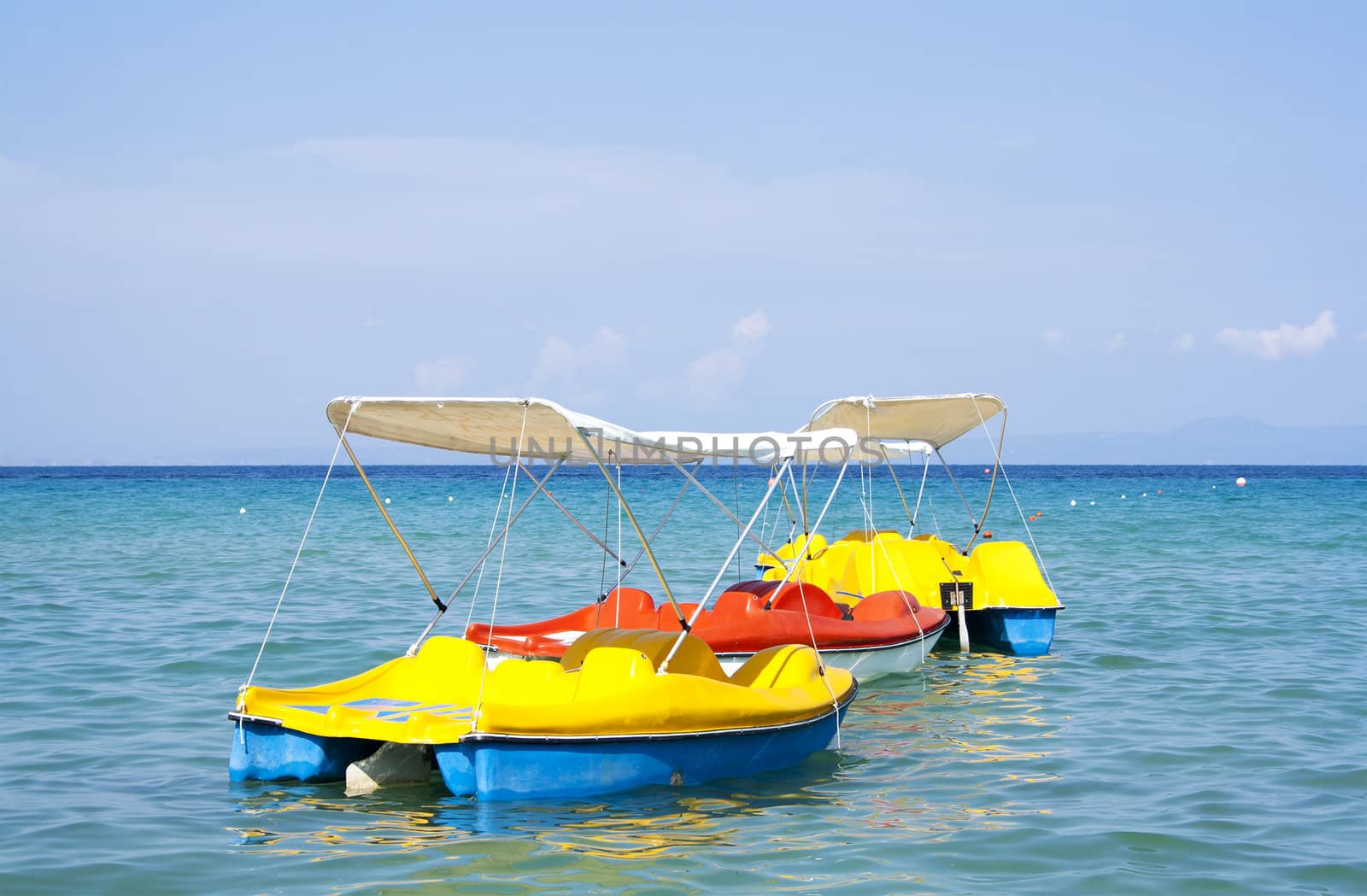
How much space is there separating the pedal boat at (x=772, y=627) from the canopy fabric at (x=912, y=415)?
7.81 feet

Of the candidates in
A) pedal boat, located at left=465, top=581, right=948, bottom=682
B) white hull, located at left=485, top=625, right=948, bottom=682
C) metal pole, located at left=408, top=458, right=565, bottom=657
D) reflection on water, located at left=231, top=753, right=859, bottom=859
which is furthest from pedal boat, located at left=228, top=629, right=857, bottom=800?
white hull, located at left=485, top=625, right=948, bottom=682

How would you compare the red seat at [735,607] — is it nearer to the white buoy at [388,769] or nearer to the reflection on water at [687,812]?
the reflection on water at [687,812]

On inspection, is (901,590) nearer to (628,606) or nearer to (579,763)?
(628,606)

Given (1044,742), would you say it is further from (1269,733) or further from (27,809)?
(27,809)

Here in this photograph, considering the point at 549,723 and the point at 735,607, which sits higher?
the point at 735,607

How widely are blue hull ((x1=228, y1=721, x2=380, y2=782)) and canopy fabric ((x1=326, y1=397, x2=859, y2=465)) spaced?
238 cm

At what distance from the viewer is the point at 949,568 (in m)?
16.0

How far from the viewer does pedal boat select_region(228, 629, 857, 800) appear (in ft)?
25.7

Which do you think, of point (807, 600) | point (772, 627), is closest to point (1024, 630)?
point (807, 600)

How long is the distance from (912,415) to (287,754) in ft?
32.9

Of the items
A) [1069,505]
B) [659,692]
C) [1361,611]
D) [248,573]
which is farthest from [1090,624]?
[1069,505]

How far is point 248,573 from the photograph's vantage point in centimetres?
2327

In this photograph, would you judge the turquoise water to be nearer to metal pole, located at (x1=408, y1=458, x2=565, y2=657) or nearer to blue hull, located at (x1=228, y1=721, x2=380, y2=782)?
blue hull, located at (x1=228, y1=721, x2=380, y2=782)

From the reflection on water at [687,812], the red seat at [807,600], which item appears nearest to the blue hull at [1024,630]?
the red seat at [807,600]
